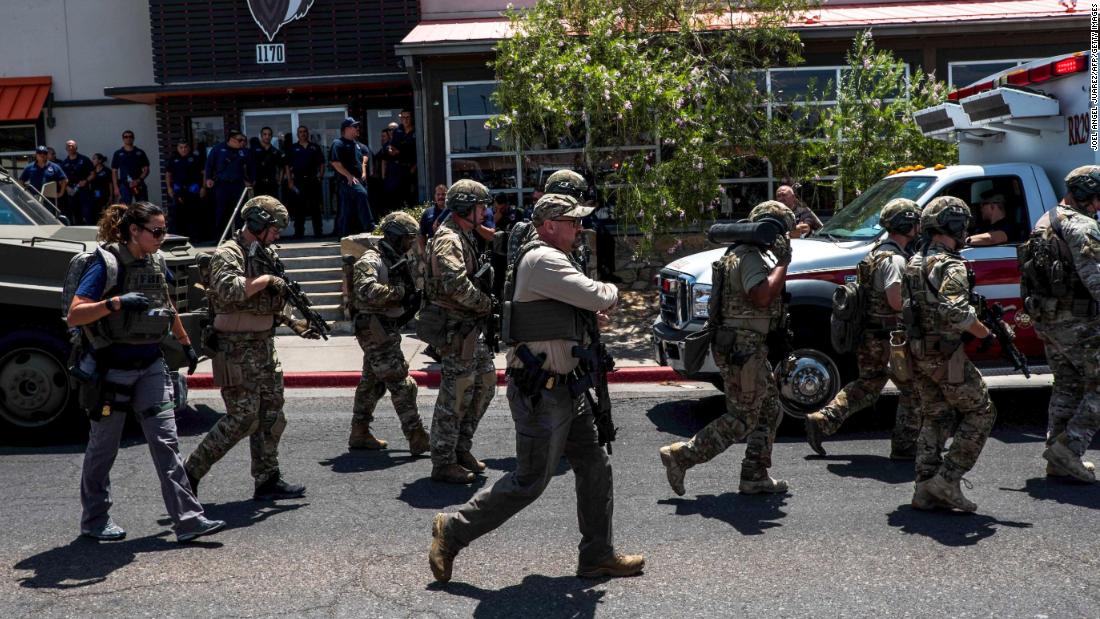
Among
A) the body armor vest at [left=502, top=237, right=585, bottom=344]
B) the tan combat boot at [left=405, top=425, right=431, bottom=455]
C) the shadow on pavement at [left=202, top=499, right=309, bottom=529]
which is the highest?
the body armor vest at [left=502, top=237, right=585, bottom=344]

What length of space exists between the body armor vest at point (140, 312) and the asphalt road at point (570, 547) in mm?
1111

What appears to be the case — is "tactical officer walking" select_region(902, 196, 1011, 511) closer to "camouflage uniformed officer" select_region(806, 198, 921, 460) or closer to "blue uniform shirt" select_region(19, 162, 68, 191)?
"camouflage uniformed officer" select_region(806, 198, 921, 460)

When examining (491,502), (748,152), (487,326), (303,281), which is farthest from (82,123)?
(491,502)

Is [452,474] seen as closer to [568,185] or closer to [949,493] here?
[568,185]

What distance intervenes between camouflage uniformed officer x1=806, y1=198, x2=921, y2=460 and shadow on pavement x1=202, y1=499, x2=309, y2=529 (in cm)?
341

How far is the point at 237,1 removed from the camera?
18.2 metres

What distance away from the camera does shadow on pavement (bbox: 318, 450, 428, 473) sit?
7.49m

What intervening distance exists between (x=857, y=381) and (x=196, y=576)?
4397 millimetres

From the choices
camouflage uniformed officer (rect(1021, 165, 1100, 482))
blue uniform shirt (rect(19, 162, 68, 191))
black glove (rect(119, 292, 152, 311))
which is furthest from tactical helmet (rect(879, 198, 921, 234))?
blue uniform shirt (rect(19, 162, 68, 191))

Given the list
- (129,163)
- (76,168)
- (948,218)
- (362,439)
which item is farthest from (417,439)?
(76,168)

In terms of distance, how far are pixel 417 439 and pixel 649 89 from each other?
19.5ft

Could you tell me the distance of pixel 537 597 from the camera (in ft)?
16.4

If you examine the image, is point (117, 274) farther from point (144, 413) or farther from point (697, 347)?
point (697, 347)

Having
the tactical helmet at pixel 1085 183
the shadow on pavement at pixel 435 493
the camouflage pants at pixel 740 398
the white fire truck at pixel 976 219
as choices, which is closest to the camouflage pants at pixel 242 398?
the shadow on pavement at pixel 435 493
